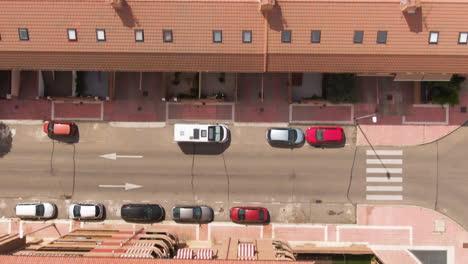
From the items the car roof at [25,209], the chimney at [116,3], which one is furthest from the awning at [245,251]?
the chimney at [116,3]

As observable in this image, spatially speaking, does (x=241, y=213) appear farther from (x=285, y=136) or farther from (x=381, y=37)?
(x=381, y=37)

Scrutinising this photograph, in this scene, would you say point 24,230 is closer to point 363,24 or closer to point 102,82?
point 102,82

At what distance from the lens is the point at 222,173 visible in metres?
44.4

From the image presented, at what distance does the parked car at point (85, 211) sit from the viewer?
43625mm

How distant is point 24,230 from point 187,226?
1911cm

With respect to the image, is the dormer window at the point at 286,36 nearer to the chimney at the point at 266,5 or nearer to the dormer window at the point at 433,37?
the chimney at the point at 266,5

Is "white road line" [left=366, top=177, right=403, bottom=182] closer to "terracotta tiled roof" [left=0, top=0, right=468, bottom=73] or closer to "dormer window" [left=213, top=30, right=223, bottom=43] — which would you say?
"terracotta tiled roof" [left=0, top=0, right=468, bottom=73]

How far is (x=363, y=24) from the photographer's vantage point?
36.6 metres

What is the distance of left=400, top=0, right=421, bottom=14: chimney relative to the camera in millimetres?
35156

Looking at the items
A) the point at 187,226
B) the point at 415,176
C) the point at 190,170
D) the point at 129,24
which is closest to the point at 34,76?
the point at 129,24

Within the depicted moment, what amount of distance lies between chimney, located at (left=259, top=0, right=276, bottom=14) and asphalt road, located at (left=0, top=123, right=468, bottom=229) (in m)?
13.9

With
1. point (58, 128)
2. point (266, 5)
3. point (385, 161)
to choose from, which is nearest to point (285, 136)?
point (385, 161)

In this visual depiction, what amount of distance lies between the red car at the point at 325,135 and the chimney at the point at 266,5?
14.6 metres

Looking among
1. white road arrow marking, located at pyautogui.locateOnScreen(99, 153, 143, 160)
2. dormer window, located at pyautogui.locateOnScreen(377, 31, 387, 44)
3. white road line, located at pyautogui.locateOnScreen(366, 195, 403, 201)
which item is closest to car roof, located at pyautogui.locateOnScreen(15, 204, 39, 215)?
white road arrow marking, located at pyautogui.locateOnScreen(99, 153, 143, 160)
